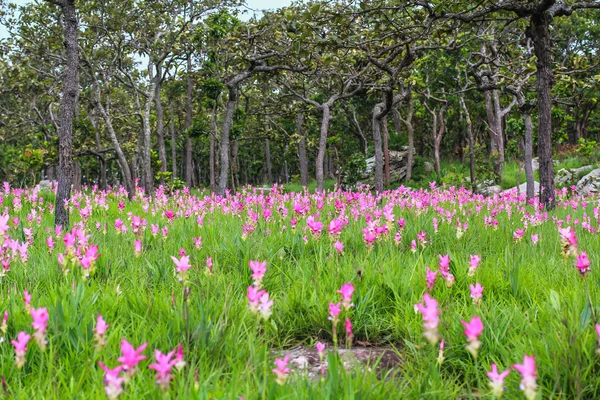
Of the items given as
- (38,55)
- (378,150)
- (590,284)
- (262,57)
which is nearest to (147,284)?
(590,284)

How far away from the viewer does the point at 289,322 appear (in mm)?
2848

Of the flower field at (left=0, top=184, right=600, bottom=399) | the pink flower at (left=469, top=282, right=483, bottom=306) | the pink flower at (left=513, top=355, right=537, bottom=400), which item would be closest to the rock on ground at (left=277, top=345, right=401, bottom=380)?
the flower field at (left=0, top=184, right=600, bottom=399)

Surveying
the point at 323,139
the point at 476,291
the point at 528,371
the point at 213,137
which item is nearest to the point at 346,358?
the point at 476,291

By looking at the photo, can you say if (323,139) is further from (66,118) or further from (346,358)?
(346,358)

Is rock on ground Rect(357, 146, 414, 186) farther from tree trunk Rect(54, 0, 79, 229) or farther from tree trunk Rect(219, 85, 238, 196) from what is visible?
tree trunk Rect(54, 0, 79, 229)

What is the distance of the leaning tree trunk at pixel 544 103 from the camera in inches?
319

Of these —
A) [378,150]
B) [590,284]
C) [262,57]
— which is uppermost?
[262,57]

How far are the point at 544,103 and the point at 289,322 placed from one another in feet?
24.2

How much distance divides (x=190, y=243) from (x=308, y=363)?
7.99ft

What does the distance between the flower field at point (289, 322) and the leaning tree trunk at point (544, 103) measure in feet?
12.9

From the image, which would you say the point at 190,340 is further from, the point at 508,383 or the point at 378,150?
the point at 378,150

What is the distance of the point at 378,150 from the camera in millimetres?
10477

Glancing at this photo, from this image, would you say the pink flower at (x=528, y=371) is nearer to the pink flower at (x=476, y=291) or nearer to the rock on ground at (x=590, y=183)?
the pink flower at (x=476, y=291)

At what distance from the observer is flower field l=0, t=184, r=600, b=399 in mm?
1735
